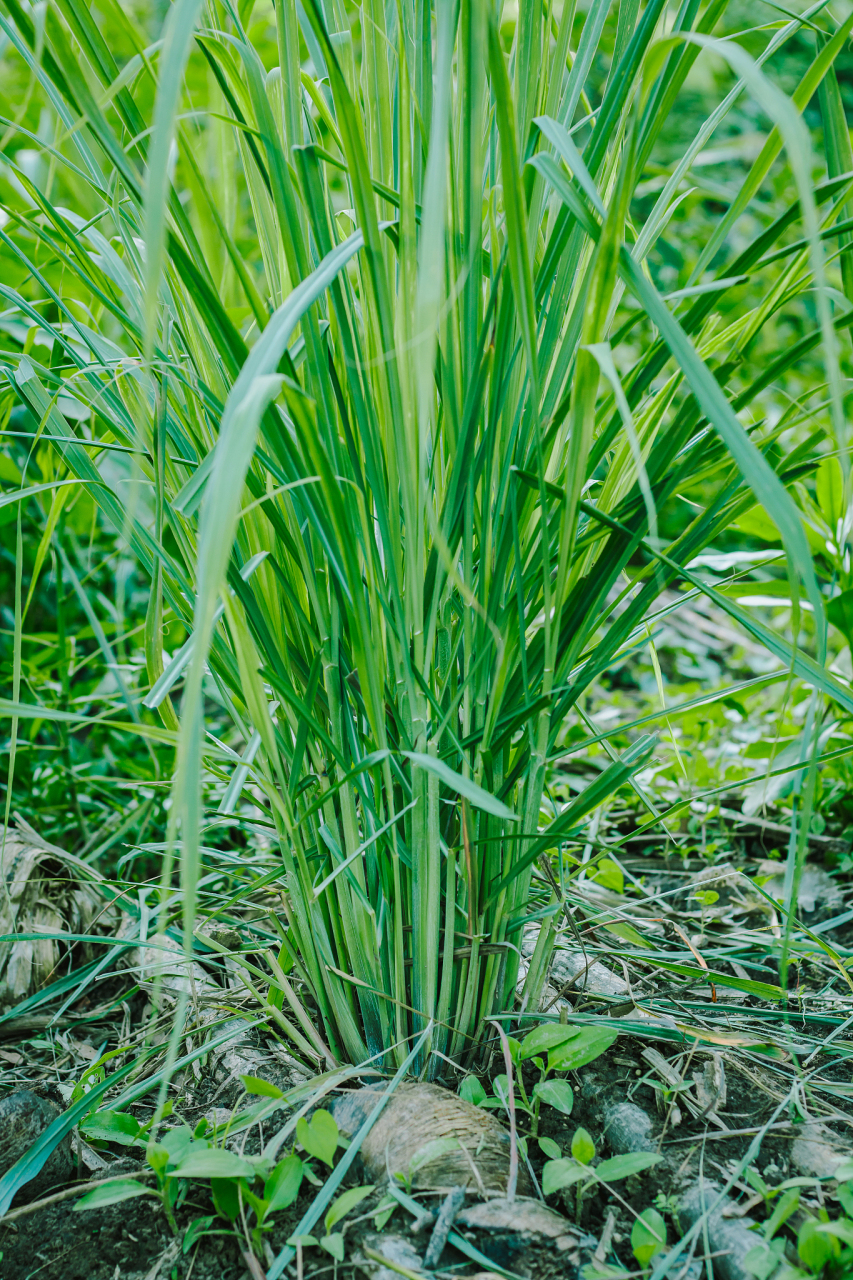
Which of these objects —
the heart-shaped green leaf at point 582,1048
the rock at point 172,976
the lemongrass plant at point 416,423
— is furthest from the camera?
the rock at point 172,976

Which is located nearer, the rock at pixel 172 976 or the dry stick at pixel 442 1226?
the dry stick at pixel 442 1226

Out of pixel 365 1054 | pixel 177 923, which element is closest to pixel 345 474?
pixel 365 1054

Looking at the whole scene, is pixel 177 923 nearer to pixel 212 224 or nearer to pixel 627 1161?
pixel 627 1161

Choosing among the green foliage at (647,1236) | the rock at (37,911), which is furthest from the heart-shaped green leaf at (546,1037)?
the rock at (37,911)

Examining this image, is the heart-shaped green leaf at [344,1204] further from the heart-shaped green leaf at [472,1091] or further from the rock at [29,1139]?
the rock at [29,1139]

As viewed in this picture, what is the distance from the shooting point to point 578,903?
2.36 feet

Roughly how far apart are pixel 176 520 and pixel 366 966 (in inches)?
14.0

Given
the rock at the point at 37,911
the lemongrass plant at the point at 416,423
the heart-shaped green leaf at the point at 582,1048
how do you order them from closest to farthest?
the lemongrass plant at the point at 416,423
the heart-shaped green leaf at the point at 582,1048
the rock at the point at 37,911

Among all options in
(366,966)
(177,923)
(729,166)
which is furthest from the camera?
(729,166)

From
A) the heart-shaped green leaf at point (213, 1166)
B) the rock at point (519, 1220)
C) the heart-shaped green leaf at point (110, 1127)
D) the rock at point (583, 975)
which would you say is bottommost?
the rock at point (519, 1220)

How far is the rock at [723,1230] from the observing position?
1.64 ft

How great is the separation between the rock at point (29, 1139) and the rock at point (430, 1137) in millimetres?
212

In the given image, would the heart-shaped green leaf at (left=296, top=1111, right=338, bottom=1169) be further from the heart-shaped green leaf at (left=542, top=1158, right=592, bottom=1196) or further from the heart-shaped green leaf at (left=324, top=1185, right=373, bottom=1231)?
the heart-shaped green leaf at (left=542, top=1158, right=592, bottom=1196)

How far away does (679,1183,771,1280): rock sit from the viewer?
0.50 meters
